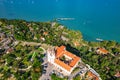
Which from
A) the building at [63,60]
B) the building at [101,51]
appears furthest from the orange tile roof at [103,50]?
the building at [63,60]

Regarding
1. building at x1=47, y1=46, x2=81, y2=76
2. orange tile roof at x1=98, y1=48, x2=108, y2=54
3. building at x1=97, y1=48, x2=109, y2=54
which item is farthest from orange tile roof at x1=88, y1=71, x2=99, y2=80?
orange tile roof at x1=98, y1=48, x2=108, y2=54

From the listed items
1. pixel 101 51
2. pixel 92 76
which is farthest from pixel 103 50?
pixel 92 76

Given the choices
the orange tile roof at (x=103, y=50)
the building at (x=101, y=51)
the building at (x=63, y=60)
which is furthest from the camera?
the orange tile roof at (x=103, y=50)

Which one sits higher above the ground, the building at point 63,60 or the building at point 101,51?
the building at point 63,60

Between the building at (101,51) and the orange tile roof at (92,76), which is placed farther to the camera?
the building at (101,51)

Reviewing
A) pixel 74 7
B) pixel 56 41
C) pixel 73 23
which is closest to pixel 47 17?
pixel 73 23

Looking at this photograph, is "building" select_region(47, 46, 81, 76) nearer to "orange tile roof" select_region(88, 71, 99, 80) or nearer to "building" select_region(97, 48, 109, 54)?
"orange tile roof" select_region(88, 71, 99, 80)

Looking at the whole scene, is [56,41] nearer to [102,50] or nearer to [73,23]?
[102,50]

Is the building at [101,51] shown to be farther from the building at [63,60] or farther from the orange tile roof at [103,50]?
the building at [63,60]
